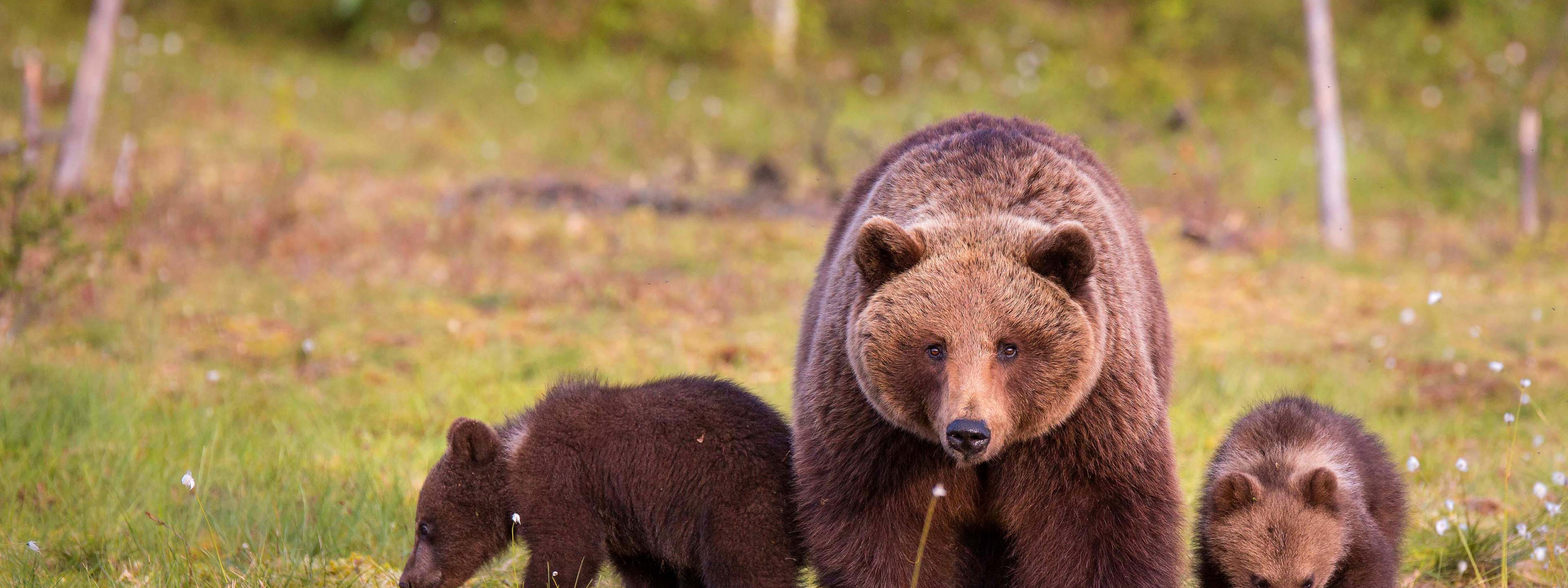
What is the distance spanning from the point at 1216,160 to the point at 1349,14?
835 cm

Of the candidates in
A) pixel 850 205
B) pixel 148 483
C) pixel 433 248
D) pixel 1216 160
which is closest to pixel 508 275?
pixel 433 248

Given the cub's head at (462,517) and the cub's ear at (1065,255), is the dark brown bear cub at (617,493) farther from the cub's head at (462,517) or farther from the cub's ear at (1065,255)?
the cub's ear at (1065,255)

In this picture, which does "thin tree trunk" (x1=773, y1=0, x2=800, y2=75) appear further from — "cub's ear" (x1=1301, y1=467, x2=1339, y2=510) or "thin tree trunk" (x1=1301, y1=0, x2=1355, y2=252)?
"cub's ear" (x1=1301, y1=467, x2=1339, y2=510)

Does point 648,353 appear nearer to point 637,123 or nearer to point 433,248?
point 433,248

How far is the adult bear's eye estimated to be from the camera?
4.17m

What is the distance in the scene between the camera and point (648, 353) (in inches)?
379

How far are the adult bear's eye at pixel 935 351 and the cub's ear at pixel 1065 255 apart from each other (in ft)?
1.34

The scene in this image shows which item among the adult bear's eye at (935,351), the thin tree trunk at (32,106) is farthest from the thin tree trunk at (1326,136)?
the thin tree trunk at (32,106)

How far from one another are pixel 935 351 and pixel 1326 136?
39.6 feet

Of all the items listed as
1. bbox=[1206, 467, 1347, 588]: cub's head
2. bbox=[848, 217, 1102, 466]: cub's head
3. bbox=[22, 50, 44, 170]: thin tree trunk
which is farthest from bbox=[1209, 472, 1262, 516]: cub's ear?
bbox=[22, 50, 44, 170]: thin tree trunk

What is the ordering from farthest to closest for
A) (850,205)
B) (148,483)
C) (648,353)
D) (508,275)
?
(508,275) < (648,353) < (148,483) < (850,205)

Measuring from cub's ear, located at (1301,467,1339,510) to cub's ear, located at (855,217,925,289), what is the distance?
179 centimetres

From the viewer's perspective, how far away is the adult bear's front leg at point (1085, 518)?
4.42 meters

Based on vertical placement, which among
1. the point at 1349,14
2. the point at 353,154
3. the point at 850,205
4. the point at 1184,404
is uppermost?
the point at 1349,14
